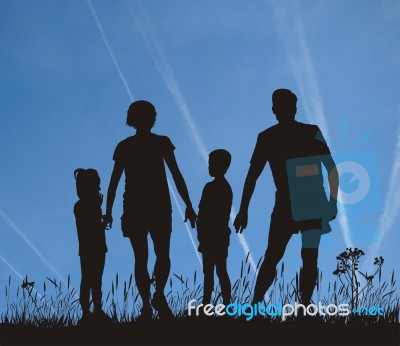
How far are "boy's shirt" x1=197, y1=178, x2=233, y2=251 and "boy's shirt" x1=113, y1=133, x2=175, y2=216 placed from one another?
0.68 meters

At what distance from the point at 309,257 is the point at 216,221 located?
151 cm

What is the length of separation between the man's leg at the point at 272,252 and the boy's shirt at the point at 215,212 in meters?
1.10

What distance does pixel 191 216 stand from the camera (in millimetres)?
6773

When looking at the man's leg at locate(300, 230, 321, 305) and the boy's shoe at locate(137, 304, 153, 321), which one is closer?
the man's leg at locate(300, 230, 321, 305)

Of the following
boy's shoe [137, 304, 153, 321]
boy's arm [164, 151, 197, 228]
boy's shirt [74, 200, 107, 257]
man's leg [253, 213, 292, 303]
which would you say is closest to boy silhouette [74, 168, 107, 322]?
boy's shirt [74, 200, 107, 257]

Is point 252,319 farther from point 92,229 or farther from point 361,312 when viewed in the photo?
point 92,229

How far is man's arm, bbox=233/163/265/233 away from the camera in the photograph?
6.30 metres

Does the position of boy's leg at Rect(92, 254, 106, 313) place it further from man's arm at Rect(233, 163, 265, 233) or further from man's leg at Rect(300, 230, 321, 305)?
man's leg at Rect(300, 230, 321, 305)

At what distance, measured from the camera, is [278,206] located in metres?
6.12

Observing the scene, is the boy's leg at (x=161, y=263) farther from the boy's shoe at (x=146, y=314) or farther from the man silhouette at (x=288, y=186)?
the man silhouette at (x=288, y=186)

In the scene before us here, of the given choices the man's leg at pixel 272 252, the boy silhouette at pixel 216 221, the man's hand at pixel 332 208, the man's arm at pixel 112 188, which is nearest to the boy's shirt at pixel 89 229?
the man's arm at pixel 112 188

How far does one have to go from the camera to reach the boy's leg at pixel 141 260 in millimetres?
6594

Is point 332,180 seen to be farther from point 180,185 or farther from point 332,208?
point 180,185

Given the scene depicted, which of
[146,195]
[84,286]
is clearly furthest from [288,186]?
[84,286]
